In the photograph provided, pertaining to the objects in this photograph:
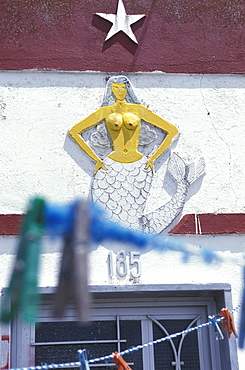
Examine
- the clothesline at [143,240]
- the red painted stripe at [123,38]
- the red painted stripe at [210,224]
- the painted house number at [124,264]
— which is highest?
the red painted stripe at [123,38]

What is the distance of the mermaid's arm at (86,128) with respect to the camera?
607 cm

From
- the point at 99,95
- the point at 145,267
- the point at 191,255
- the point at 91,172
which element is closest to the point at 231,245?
the point at 191,255

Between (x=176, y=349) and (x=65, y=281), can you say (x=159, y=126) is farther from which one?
(x=65, y=281)

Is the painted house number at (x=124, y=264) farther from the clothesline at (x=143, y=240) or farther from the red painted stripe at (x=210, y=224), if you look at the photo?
the red painted stripe at (x=210, y=224)

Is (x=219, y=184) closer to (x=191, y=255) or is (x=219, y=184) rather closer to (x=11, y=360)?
(x=191, y=255)

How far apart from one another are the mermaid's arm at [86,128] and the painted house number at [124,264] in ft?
2.40

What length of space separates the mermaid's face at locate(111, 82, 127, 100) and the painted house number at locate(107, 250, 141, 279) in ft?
4.40

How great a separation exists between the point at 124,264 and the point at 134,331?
55 centimetres

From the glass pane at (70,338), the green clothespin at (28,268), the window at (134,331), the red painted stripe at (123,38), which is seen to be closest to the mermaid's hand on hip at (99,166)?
the red painted stripe at (123,38)

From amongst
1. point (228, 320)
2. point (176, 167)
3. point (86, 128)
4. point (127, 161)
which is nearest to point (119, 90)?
point (86, 128)

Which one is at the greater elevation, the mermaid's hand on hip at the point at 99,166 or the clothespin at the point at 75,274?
the mermaid's hand on hip at the point at 99,166

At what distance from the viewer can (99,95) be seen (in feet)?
20.6

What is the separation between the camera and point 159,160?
6.18 meters

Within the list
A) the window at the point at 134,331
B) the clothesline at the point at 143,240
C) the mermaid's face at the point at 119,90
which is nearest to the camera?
the clothesline at the point at 143,240
